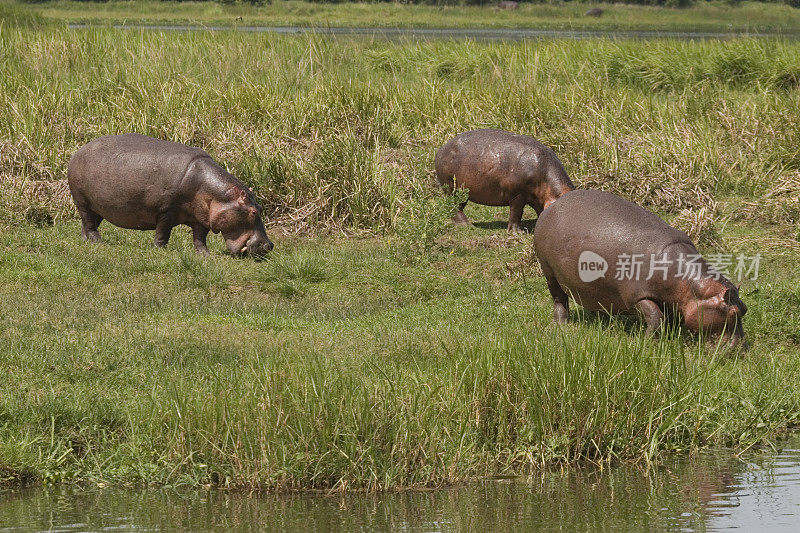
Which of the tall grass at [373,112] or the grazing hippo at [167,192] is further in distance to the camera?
the tall grass at [373,112]

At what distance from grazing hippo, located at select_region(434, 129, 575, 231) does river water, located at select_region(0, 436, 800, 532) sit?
5712mm

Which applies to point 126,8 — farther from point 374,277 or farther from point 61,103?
point 374,277

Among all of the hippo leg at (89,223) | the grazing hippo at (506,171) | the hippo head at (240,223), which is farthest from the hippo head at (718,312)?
the hippo leg at (89,223)

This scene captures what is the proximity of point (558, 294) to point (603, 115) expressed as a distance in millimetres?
6257

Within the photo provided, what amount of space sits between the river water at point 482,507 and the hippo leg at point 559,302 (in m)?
2.45

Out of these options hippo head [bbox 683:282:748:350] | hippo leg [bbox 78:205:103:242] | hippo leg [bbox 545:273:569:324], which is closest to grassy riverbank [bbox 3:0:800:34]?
hippo leg [bbox 78:205:103:242]

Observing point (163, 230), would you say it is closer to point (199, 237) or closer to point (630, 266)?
point (199, 237)

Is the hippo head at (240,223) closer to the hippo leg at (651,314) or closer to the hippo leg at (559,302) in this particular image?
the hippo leg at (559,302)

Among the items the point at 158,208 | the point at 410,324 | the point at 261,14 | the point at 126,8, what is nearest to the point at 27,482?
the point at 410,324

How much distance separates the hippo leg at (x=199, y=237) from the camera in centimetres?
1062

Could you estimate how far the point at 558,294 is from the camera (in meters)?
8.28

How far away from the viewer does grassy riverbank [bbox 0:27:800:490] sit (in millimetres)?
5824

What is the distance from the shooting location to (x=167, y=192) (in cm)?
1032

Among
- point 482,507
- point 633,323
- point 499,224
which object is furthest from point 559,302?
point 499,224
